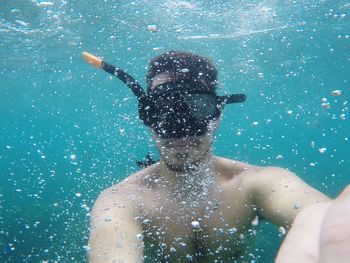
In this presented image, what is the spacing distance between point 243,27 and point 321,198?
2004 centimetres

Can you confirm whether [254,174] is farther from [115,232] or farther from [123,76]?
[123,76]

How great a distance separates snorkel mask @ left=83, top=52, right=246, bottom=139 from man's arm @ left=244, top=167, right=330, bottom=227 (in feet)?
3.07

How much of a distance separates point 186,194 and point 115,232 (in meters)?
1.07

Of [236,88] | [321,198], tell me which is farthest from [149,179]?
[236,88]

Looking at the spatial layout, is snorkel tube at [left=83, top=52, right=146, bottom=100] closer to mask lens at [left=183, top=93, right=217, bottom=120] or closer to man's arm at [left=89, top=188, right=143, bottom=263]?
mask lens at [left=183, top=93, right=217, bottom=120]

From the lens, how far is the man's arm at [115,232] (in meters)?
2.71

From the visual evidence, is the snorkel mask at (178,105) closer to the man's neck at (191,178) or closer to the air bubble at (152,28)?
the man's neck at (191,178)

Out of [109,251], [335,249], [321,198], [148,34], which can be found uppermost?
[335,249]

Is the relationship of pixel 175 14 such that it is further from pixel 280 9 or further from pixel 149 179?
pixel 149 179

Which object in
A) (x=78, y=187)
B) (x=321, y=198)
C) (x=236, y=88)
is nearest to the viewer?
(x=321, y=198)

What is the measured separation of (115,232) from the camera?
289 cm

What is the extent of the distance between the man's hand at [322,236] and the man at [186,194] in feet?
4.17

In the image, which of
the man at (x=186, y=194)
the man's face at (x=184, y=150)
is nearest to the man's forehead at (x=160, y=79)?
the man at (x=186, y=194)

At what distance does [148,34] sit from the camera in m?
21.0
